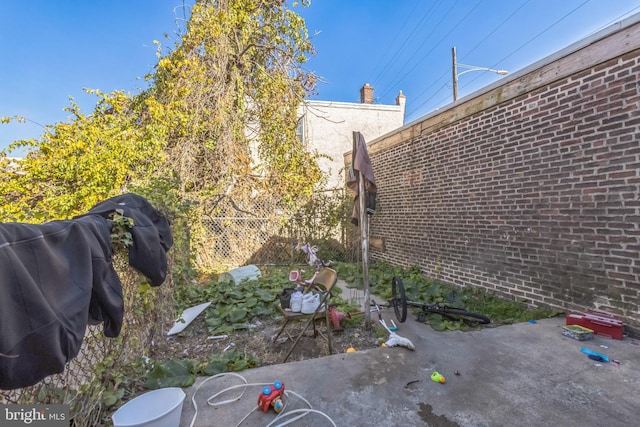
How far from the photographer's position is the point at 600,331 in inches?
125

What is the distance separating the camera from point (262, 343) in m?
3.50

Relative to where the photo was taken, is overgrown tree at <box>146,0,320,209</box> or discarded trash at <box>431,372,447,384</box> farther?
overgrown tree at <box>146,0,320,209</box>

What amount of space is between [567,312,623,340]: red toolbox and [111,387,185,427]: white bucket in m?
4.04

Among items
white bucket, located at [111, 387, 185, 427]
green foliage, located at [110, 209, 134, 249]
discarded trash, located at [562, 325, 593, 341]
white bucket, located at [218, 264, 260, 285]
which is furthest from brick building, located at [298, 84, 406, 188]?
white bucket, located at [111, 387, 185, 427]

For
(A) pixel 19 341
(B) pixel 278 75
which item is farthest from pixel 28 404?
(B) pixel 278 75

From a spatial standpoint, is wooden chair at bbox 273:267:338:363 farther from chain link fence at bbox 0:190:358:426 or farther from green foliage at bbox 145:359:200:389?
chain link fence at bbox 0:190:358:426

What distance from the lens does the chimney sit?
44.7ft

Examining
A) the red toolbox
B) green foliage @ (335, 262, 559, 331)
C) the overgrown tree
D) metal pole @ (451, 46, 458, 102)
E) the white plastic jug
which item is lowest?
green foliage @ (335, 262, 559, 331)

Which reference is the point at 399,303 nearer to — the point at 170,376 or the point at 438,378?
the point at 438,378

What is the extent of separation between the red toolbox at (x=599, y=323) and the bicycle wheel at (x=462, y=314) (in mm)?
875

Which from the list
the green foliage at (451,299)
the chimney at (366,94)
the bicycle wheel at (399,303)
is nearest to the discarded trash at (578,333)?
the green foliage at (451,299)

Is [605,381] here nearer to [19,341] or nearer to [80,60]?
[19,341]

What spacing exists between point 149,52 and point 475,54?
13.7 meters

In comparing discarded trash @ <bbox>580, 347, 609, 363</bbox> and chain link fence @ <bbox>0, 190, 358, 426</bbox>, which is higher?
chain link fence @ <bbox>0, 190, 358, 426</bbox>
